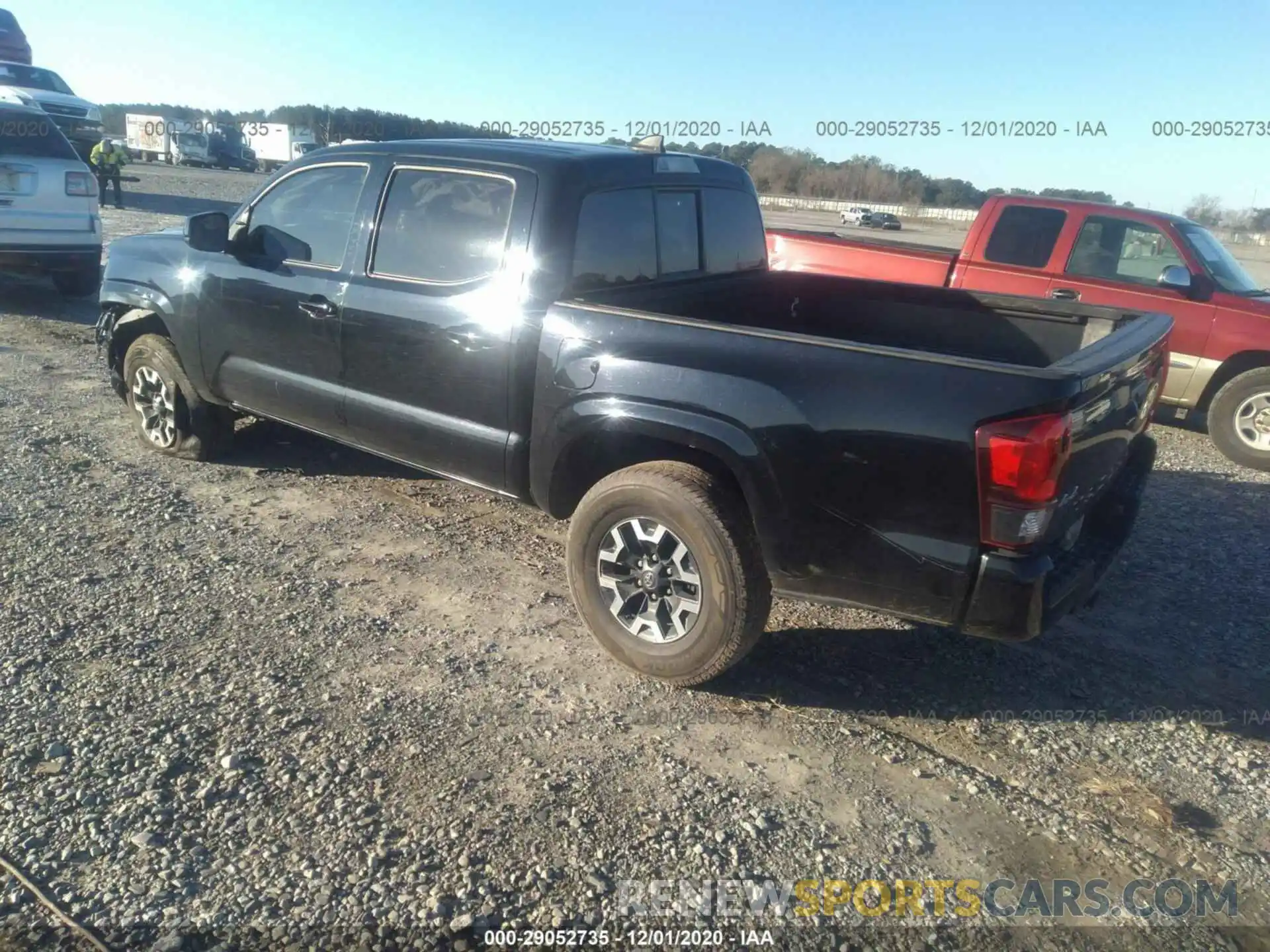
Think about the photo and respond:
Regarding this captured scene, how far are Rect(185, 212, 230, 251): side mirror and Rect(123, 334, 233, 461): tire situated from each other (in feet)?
2.67

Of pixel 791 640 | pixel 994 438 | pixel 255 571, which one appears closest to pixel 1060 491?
pixel 994 438

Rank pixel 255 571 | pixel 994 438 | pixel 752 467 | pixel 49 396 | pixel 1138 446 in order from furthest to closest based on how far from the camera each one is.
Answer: pixel 49 396
pixel 255 571
pixel 1138 446
pixel 752 467
pixel 994 438

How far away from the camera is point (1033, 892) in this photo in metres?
2.64

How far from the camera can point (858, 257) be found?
8.44 meters

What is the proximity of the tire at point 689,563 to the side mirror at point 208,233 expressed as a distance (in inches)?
107

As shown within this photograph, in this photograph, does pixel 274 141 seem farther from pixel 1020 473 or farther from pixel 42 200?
pixel 1020 473

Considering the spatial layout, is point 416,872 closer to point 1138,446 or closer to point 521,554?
point 521,554

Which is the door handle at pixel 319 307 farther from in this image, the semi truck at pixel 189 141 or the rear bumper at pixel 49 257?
the semi truck at pixel 189 141

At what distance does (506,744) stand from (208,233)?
11.0ft

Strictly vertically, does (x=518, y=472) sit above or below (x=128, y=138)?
below

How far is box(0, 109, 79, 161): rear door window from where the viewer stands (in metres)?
8.93

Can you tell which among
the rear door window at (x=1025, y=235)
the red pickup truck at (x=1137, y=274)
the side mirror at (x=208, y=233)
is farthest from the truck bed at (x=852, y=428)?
the rear door window at (x=1025, y=235)

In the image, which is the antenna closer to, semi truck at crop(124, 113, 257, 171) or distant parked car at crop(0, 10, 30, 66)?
distant parked car at crop(0, 10, 30, 66)

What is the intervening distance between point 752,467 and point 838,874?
4.28ft
